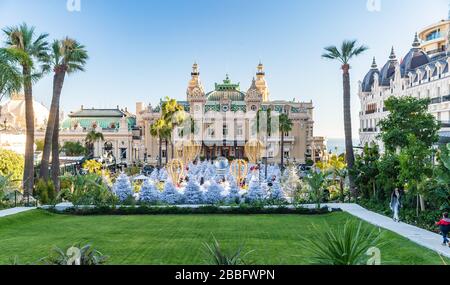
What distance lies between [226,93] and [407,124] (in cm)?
7254

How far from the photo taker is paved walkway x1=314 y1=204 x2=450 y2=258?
1277 cm

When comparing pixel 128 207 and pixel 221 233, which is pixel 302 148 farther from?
pixel 221 233

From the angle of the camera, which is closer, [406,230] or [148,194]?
[406,230]

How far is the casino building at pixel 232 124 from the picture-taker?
3398 inches

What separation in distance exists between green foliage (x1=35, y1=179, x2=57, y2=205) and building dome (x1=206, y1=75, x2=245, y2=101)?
65961 mm

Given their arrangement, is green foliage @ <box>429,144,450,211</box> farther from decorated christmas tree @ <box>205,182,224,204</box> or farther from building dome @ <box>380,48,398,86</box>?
building dome @ <box>380,48,398,86</box>

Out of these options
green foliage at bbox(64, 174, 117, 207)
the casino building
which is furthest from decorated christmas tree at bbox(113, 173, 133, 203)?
the casino building

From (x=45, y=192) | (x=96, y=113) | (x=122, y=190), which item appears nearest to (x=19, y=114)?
(x=96, y=113)

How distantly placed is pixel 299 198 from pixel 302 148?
2458 inches

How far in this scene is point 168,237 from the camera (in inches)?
593

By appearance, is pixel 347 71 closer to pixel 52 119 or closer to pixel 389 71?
pixel 52 119

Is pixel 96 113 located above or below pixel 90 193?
above

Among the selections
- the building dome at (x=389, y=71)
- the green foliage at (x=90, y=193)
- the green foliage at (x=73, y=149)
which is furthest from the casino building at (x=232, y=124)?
the green foliage at (x=90, y=193)

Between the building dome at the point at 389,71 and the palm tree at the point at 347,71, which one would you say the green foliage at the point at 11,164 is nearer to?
the palm tree at the point at 347,71
